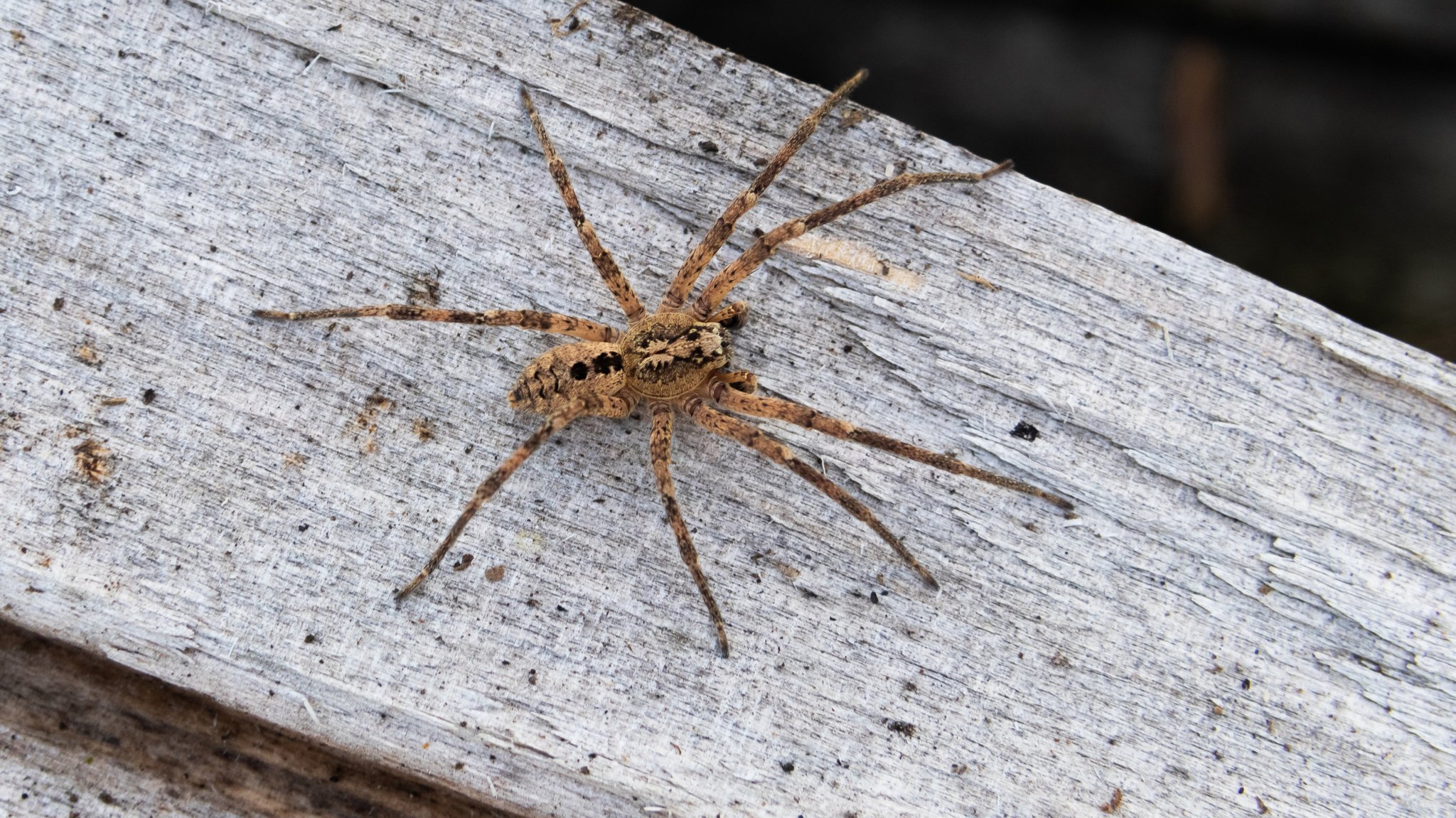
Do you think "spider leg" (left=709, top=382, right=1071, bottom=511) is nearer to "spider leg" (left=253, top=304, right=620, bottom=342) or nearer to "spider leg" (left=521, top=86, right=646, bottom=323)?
"spider leg" (left=521, top=86, right=646, bottom=323)

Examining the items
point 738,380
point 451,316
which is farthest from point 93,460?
point 738,380

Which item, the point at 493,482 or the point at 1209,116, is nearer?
the point at 493,482

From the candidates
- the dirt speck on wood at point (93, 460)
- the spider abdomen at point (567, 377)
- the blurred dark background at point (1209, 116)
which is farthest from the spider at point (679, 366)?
the blurred dark background at point (1209, 116)

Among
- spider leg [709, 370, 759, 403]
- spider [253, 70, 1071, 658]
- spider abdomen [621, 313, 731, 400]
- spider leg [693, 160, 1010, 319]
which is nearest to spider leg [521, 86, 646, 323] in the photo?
spider [253, 70, 1071, 658]

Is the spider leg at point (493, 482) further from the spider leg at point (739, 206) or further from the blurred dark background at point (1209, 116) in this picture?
the blurred dark background at point (1209, 116)

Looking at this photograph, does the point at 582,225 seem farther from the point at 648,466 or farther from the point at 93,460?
Result: the point at 93,460
